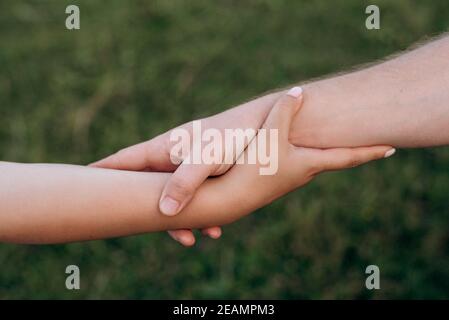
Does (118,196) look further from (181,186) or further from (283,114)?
(283,114)

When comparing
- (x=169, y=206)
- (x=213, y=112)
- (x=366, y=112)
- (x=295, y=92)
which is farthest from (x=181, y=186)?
(x=213, y=112)

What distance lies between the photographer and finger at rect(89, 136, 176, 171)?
1705mm

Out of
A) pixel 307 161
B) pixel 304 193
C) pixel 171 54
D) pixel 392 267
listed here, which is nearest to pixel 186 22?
pixel 171 54

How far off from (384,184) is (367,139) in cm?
80

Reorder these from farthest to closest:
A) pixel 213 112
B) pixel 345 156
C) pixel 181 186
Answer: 1. pixel 213 112
2. pixel 345 156
3. pixel 181 186

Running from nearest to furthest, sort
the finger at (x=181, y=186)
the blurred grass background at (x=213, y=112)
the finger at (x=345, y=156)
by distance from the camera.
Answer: the finger at (x=181, y=186) → the finger at (x=345, y=156) → the blurred grass background at (x=213, y=112)

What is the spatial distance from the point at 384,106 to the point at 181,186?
1.45 ft

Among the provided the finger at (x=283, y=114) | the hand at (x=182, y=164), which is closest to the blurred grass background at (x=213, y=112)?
the hand at (x=182, y=164)

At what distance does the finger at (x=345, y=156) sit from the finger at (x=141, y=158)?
0.30 meters

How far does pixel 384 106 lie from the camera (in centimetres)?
166

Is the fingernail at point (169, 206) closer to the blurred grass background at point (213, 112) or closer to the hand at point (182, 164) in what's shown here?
the hand at point (182, 164)

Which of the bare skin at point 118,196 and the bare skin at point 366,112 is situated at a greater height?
the bare skin at point 366,112

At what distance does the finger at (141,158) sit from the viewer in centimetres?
171

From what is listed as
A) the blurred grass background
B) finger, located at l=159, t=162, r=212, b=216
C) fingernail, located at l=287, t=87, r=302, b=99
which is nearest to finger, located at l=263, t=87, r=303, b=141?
fingernail, located at l=287, t=87, r=302, b=99
